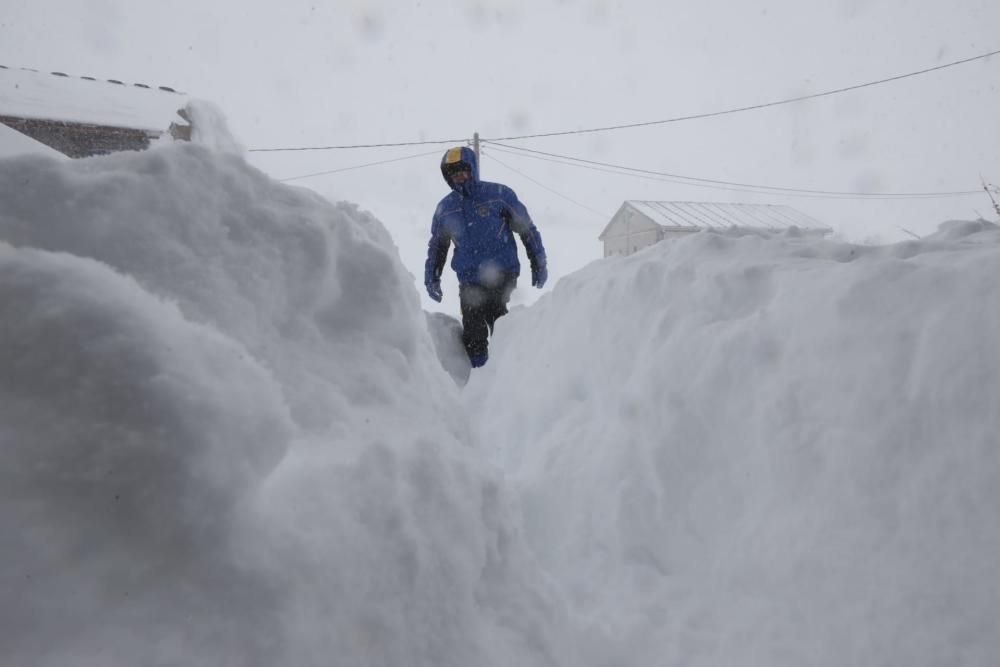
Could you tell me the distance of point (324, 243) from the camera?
1.47 metres

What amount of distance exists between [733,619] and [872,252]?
5.15 ft

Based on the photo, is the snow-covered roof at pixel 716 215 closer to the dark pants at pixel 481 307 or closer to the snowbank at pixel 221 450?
the dark pants at pixel 481 307

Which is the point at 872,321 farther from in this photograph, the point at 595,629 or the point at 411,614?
the point at 411,614

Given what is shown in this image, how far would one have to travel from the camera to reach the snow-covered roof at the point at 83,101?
38.6ft

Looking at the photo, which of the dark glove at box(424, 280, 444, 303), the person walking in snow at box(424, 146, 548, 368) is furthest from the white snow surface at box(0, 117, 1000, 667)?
the dark glove at box(424, 280, 444, 303)

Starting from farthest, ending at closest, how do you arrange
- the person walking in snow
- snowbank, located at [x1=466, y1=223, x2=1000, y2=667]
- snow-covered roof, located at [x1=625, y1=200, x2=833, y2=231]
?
snow-covered roof, located at [x1=625, y1=200, x2=833, y2=231], the person walking in snow, snowbank, located at [x1=466, y1=223, x2=1000, y2=667]

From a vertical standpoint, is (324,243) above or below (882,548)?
above

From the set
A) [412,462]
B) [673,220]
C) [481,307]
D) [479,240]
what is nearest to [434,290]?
[481,307]

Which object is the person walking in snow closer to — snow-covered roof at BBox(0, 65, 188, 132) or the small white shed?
snow-covered roof at BBox(0, 65, 188, 132)

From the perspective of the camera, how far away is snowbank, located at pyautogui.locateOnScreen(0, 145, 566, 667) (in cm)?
81

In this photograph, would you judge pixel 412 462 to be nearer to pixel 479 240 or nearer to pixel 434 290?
pixel 479 240

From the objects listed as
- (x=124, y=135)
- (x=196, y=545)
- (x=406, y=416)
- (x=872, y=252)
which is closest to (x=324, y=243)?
(x=406, y=416)

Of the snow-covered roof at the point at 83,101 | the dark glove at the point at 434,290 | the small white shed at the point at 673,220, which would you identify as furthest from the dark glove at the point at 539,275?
the small white shed at the point at 673,220

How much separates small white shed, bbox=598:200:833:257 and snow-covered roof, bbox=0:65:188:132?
15137 millimetres
